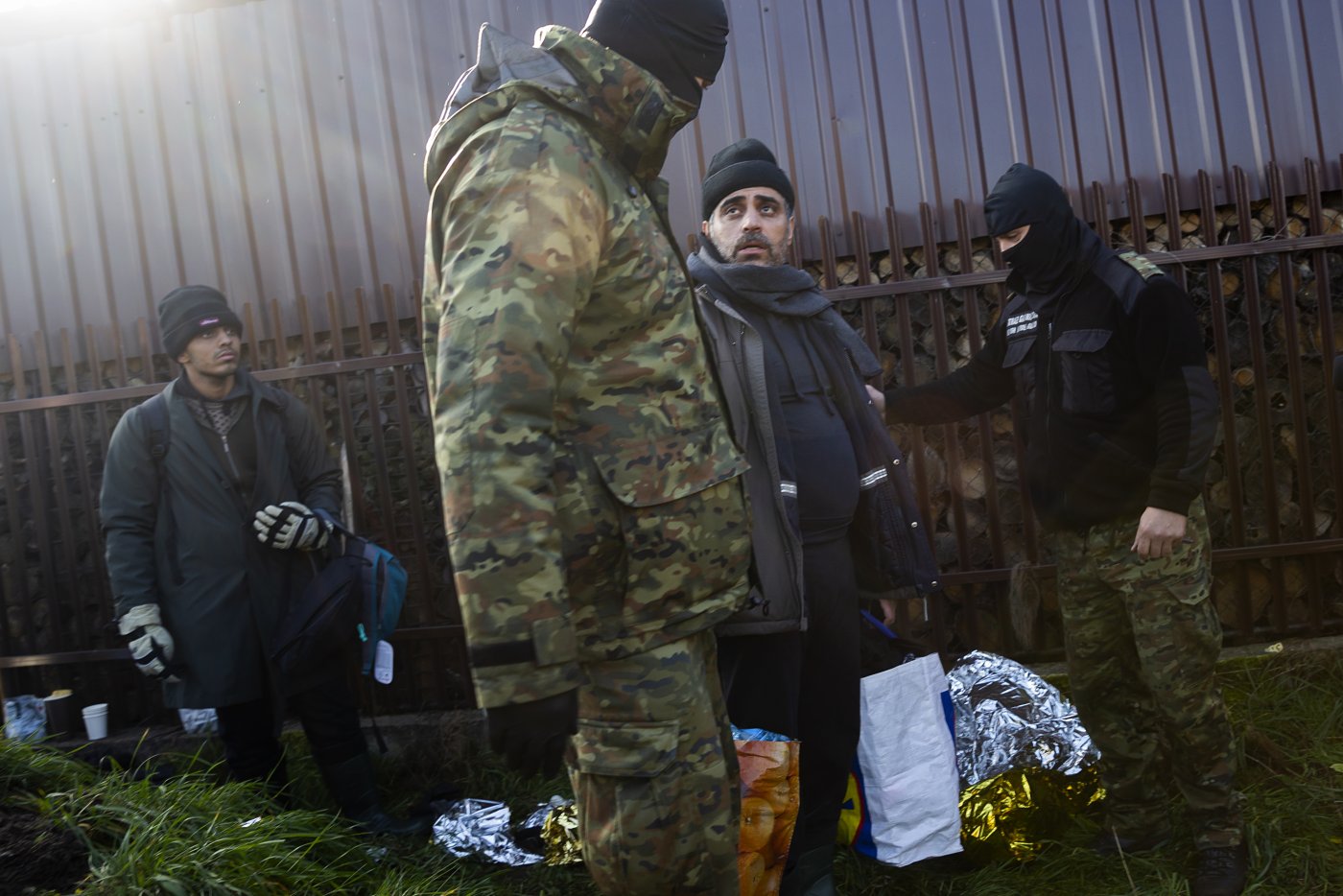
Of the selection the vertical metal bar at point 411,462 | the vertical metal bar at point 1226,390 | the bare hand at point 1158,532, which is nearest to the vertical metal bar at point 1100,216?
the vertical metal bar at point 1226,390

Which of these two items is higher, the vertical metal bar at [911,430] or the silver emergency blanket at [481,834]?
the vertical metal bar at [911,430]

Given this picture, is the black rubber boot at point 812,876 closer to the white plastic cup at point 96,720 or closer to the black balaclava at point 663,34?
the black balaclava at point 663,34

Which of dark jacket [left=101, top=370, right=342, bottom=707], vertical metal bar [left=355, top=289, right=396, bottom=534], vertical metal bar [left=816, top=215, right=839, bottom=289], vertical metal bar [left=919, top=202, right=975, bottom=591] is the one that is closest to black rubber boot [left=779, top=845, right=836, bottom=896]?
vertical metal bar [left=919, top=202, right=975, bottom=591]

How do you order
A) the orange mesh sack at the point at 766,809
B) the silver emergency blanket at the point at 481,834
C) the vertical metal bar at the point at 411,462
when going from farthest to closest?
the vertical metal bar at the point at 411,462, the silver emergency blanket at the point at 481,834, the orange mesh sack at the point at 766,809

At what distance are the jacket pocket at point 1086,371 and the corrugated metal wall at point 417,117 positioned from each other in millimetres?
1412

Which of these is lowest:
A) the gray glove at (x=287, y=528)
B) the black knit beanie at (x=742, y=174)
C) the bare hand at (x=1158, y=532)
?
the bare hand at (x=1158, y=532)

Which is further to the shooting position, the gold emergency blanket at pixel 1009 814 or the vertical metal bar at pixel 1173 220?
the vertical metal bar at pixel 1173 220

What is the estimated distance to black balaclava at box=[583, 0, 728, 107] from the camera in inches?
75.6

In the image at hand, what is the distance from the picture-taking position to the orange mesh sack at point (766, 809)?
2.39 meters

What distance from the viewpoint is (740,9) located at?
417 centimetres

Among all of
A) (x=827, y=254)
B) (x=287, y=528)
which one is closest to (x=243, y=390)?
(x=287, y=528)

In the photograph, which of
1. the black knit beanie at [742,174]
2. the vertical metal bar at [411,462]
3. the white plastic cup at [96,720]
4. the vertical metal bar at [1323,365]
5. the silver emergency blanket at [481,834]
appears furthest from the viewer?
the white plastic cup at [96,720]

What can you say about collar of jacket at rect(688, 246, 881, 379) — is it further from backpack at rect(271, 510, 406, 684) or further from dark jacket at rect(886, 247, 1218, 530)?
backpack at rect(271, 510, 406, 684)

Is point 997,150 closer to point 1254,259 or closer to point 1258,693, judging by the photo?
point 1254,259
